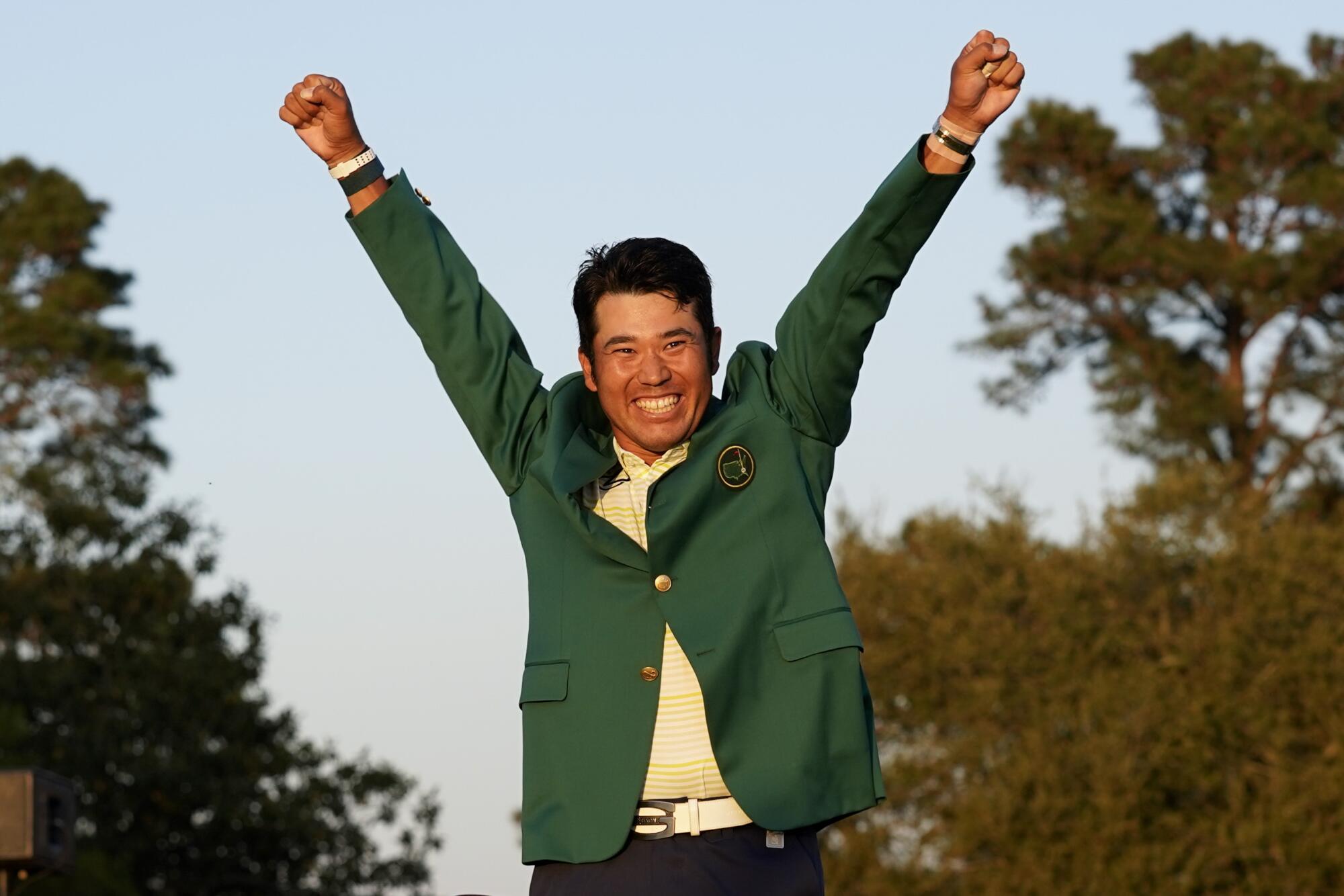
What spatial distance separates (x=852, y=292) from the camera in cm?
323

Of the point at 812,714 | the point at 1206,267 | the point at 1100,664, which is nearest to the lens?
the point at 812,714

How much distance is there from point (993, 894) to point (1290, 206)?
10.5 m

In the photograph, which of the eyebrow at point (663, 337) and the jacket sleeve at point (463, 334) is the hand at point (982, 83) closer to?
the eyebrow at point (663, 337)

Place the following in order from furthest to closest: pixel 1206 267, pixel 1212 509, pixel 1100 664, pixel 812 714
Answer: pixel 1206 267, pixel 1212 509, pixel 1100 664, pixel 812 714

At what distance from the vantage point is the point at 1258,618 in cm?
2064

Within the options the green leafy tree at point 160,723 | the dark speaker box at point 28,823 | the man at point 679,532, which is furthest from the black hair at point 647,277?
the green leafy tree at point 160,723

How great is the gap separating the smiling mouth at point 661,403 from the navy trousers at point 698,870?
0.63 meters

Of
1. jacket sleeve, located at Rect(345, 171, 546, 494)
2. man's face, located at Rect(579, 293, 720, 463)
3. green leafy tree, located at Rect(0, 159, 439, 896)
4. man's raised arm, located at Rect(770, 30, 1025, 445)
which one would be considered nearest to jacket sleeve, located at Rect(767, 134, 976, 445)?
man's raised arm, located at Rect(770, 30, 1025, 445)

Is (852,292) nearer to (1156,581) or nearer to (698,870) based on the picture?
(698,870)

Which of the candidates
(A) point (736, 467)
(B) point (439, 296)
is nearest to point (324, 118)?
(B) point (439, 296)

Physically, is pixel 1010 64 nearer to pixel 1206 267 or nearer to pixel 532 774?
pixel 532 774

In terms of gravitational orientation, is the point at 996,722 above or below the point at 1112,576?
below

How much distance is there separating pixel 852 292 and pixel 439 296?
67 centimetres

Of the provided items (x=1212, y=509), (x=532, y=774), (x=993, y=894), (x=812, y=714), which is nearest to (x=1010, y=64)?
(x=812, y=714)
